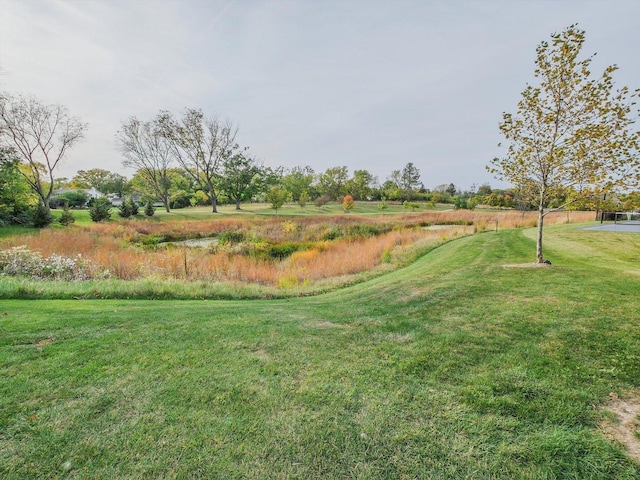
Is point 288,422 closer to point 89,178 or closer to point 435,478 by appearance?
point 435,478

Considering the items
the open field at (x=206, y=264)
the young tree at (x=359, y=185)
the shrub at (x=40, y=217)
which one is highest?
the young tree at (x=359, y=185)

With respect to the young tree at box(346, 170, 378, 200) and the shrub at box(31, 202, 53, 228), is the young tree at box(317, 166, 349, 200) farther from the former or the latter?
the shrub at box(31, 202, 53, 228)

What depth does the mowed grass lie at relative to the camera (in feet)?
5.78

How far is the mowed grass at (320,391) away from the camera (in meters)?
1.76

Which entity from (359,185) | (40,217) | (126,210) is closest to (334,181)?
(359,185)

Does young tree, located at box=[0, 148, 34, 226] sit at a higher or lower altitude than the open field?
higher

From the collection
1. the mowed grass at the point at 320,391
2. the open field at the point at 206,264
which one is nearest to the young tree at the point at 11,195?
the open field at the point at 206,264

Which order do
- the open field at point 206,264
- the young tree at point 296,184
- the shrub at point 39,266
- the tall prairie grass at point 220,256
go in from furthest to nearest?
the young tree at point 296,184 → the tall prairie grass at point 220,256 → the shrub at point 39,266 → the open field at point 206,264

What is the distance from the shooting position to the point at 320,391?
8.08 feet

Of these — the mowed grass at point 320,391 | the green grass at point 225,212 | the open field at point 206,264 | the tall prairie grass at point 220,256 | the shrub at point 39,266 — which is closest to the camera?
the mowed grass at point 320,391

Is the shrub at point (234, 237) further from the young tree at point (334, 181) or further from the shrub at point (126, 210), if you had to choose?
the young tree at point (334, 181)

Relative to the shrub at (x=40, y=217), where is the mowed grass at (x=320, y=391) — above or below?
below

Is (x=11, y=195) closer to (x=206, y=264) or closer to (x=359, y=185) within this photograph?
(x=206, y=264)

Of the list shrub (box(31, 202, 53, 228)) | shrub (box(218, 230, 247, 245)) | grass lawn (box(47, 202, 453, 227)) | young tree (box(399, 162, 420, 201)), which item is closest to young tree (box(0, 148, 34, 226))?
shrub (box(31, 202, 53, 228))
